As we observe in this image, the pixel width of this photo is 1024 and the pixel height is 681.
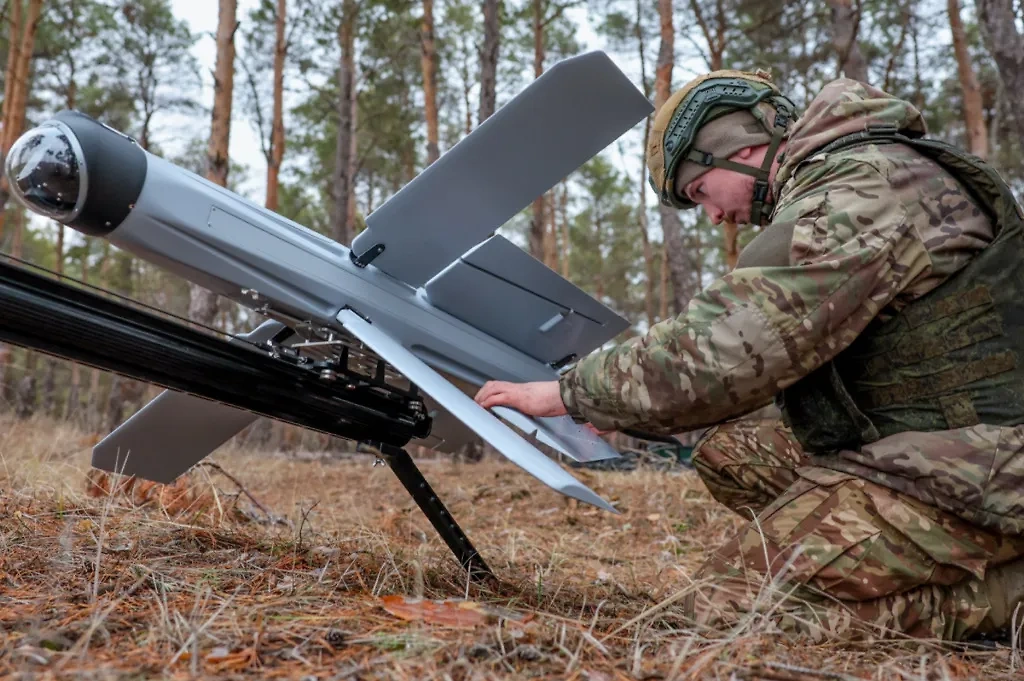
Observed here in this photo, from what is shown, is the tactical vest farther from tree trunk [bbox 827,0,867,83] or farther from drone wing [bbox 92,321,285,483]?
tree trunk [bbox 827,0,867,83]

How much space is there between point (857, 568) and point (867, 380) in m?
0.54

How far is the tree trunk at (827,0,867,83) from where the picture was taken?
280 inches

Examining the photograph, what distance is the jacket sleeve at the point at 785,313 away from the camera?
181cm

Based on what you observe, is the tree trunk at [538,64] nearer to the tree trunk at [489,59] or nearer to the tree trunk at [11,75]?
the tree trunk at [489,59]

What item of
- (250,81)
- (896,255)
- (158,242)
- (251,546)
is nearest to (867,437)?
(896,255)

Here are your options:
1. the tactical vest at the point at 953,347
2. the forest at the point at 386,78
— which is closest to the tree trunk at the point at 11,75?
the forest at the point at 386,78

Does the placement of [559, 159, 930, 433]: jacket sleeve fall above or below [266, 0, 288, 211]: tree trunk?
below

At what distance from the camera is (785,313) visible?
71.2 inches

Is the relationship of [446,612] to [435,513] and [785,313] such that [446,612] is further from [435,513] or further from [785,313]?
[785,313]

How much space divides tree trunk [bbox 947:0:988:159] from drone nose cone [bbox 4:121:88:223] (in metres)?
10.6

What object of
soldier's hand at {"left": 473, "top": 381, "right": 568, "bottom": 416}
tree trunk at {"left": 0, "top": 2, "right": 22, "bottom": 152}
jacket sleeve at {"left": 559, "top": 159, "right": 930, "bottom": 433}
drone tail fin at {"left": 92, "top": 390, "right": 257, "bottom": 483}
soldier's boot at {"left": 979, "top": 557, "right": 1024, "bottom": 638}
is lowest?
soldier's boot at {"left": 979, "top": 557, "right": 1024, "bottom": 638}

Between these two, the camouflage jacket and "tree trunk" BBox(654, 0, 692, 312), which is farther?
"tree trunk" BBox(654, 0, 692, 312)

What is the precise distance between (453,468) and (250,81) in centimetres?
1031

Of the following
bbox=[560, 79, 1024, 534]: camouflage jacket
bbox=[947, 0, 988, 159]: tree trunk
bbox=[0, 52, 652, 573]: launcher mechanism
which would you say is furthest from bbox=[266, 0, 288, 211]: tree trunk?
bbox=[560, 79, 1024, 534]: camouflage jacket
